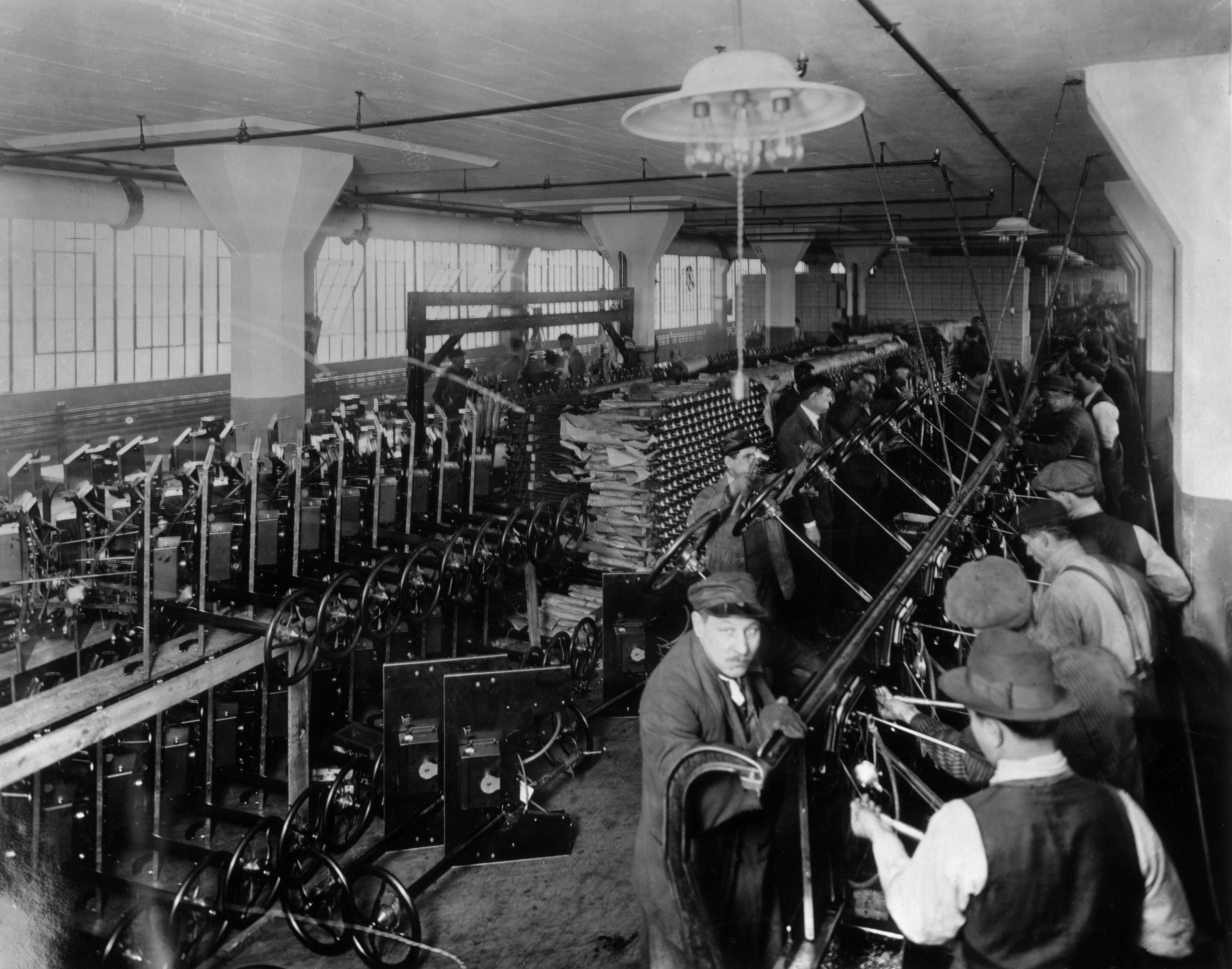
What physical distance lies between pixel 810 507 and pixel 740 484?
1.37 meters

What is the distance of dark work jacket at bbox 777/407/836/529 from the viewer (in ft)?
21.6

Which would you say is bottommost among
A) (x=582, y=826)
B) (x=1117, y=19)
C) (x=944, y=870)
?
(x=582, y=826)

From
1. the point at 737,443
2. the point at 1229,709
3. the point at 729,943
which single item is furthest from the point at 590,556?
the point at 729,943

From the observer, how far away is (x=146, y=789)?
5.06 m

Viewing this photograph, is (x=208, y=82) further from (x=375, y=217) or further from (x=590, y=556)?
(x=375, y=217)

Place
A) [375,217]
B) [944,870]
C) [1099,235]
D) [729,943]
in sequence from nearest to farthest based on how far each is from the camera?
[944,870], [729,943], [375,217], [1099,235]

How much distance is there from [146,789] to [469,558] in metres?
2.29

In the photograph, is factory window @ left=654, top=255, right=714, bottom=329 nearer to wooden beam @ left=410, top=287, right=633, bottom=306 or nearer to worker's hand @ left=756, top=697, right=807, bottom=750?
wooden beam @ left=410, top=287, right=633, bottom=306

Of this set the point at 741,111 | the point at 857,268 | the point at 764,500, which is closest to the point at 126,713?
the point at 764,500

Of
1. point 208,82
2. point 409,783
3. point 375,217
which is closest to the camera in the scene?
point 409,783

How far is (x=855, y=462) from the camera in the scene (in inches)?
319

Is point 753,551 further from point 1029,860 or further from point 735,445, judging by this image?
point 1029,860

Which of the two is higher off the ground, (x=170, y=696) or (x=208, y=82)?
(x=208, y=82)

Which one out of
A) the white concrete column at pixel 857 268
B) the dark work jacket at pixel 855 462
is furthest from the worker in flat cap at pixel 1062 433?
the white concrete column at pixel 857 268
